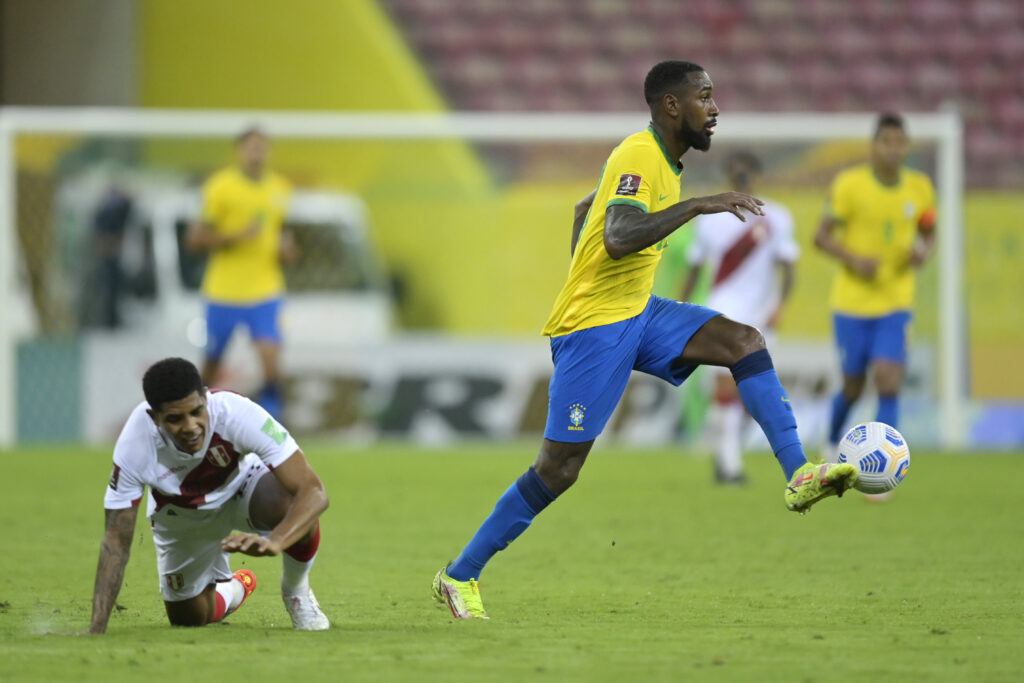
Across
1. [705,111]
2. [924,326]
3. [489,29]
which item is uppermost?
[489,29]

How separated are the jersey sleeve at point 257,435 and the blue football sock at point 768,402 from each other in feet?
5.59

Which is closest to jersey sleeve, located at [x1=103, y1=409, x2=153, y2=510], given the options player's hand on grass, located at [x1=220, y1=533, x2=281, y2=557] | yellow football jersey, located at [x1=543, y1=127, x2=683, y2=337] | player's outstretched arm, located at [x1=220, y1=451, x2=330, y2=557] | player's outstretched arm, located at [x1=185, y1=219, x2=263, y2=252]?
player's outstretched arm, located at [x1=220, y1=451, x2=330, y2=557]

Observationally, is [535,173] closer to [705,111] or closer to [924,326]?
[924,326]

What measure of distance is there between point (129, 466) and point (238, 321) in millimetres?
6719

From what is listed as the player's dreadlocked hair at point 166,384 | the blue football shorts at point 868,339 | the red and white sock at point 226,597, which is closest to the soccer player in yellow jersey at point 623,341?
the red and white sock at point 226,597

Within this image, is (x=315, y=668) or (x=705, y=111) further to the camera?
(x=705, y=111)

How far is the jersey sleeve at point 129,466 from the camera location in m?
5.23

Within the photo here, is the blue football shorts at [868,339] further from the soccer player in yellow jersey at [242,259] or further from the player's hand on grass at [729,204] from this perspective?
the player's hand on grass at [729,204]

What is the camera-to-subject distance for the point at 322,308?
14.7 metres

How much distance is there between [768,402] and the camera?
19.2 ft

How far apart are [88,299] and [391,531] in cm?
676

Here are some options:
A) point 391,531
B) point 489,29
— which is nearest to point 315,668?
point 391,531

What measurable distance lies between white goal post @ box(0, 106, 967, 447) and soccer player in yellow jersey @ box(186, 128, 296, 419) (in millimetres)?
2430

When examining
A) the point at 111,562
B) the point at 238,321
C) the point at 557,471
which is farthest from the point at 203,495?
the point at 238,321
